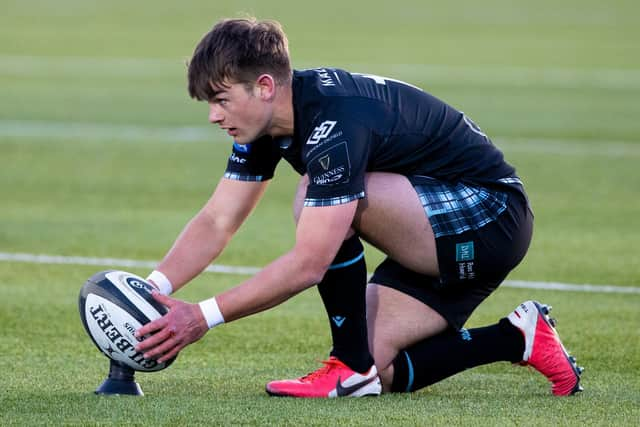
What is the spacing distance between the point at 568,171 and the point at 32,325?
6.64 metres

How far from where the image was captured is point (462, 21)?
104 feet

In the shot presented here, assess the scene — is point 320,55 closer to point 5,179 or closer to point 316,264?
point 5,179

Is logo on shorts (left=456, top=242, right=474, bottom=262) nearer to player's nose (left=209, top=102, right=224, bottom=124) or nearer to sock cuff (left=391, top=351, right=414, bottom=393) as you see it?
sock cuff (left=391, top=351, right=414, bottom=393)

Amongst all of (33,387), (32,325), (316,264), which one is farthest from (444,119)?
(32,325)

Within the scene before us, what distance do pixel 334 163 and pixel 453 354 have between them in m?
1.07

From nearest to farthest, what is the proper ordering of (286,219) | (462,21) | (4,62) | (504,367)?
(504,367), (286,219), (4,62), (462,21)

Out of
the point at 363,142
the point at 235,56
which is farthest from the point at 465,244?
the point at 235,56

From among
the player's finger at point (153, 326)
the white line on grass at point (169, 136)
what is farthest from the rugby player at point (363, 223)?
the white line on grass at point (169, 136)

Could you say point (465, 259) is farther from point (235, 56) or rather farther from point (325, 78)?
point (235, 56)

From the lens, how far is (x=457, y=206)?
543cm

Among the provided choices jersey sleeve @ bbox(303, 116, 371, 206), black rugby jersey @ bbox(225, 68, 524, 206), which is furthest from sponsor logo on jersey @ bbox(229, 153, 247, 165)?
jersey sleeve @ bbox(303, 116, 371, 206)

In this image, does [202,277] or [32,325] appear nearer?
[32,325]

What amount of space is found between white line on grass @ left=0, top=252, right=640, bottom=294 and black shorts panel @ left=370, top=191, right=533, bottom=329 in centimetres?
224

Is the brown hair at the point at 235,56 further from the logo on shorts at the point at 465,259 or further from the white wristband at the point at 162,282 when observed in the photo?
the logo on shorts at the point at 465,259
